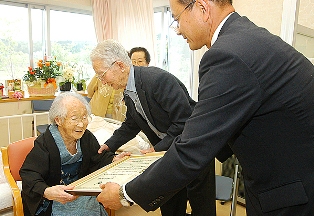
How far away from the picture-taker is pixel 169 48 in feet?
15.1

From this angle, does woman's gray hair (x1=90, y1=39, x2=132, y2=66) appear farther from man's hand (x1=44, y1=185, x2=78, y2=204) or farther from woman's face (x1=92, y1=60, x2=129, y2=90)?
man's hand (x1=44, y1=185, x2=78, y2=204)

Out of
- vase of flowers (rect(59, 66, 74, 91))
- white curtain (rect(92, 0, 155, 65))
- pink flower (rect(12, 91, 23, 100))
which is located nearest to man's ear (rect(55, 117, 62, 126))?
pink flower (rect(12, 91, 23, 100))

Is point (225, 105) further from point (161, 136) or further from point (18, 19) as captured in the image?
point (18, 19)

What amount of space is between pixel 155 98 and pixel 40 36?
3.25m

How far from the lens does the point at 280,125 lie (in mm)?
847

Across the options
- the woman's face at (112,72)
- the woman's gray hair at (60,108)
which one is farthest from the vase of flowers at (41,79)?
the woman's face at (112,72)

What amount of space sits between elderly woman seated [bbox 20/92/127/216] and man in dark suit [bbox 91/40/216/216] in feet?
0.87

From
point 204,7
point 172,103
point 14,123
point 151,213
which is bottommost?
point 151,213

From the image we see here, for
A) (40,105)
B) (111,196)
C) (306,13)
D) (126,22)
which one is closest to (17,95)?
(40,105)

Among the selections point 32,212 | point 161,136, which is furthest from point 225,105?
point 32,212

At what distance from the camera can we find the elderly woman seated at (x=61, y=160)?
5.24ft

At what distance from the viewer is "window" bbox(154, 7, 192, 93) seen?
174 inches

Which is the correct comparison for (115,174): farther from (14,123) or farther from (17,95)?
(14,123)

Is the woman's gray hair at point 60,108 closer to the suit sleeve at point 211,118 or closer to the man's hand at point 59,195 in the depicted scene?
the man's hand at point 59,195
